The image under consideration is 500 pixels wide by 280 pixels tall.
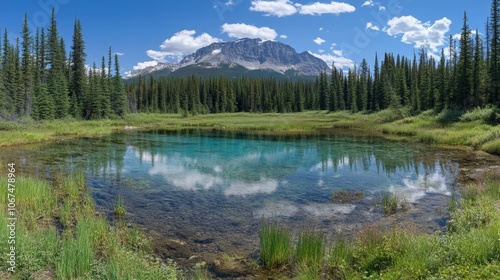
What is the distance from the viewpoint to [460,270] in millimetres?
6543

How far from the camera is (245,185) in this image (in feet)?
67.5

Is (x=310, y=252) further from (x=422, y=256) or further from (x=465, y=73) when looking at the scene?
Result: (x=465, y=73)

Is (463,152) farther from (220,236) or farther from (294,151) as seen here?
(220,236)

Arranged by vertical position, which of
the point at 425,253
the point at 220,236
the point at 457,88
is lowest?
the point at 220,236

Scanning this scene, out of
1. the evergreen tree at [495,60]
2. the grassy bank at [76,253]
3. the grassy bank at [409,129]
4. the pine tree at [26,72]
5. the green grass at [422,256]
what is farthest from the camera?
the pine tree at [26,72]

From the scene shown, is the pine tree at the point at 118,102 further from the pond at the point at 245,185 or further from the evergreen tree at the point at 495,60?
the evergreen tree at the point at 495,60

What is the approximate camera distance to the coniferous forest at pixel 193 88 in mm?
57062

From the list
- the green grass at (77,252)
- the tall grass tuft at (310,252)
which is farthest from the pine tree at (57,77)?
the tall grass tuft at (310,252)

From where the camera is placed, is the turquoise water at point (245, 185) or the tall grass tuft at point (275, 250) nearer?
the tall grass tuft at point (275, 250)

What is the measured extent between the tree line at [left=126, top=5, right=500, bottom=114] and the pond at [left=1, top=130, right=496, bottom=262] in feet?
92.6

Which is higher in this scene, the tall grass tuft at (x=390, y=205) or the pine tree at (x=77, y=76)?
the pine tree at (x=77, y=76)

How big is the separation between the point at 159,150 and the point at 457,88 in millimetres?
51112

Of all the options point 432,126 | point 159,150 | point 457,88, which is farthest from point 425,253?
point 457,88

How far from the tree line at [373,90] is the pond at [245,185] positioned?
2821 cm
